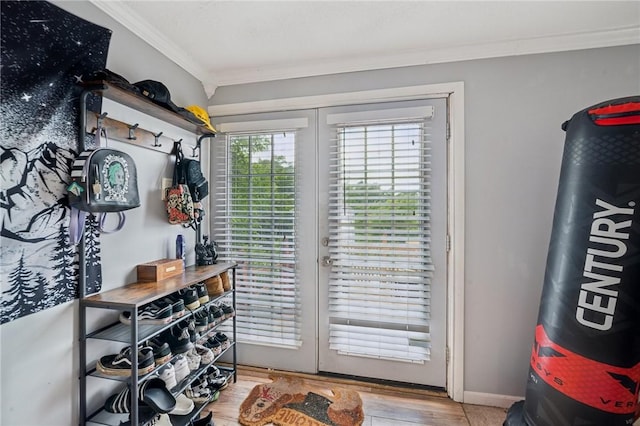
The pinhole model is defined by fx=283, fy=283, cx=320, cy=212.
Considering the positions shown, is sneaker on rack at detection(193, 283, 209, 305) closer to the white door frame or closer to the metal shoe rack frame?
the metal shoe rack frame

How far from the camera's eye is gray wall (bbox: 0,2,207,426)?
110cm

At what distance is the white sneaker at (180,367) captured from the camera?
153 centimetres

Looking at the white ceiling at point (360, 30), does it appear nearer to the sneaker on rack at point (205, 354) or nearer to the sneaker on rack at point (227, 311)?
the sneaker on rack at point (227, 311)

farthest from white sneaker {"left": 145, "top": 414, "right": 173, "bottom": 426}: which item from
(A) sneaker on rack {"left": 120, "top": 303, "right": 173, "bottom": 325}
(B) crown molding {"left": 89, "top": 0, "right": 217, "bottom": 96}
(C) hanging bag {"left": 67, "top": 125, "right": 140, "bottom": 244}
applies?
(B) crown molding {"left": 89, "top": 0, "right": 217, "bottom": 96}

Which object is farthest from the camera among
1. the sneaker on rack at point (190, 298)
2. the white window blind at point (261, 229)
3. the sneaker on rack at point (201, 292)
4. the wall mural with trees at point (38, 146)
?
the white window blind at point (261, 229)

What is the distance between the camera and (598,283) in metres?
1.23

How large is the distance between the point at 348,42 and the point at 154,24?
1.13 m

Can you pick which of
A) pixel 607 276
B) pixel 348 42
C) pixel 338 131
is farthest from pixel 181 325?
pixel 607 276

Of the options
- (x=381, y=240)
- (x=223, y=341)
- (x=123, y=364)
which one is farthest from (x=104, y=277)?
(x=381, y=240)

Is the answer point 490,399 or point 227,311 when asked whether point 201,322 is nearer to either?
point 227,311

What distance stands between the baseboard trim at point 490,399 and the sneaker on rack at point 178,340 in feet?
5.76

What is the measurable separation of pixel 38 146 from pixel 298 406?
189 cm

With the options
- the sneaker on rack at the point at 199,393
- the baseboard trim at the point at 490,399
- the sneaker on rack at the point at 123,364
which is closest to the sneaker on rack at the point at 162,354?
the sneaker on rack at the point at 123,364

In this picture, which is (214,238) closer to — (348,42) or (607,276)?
(348,42)
